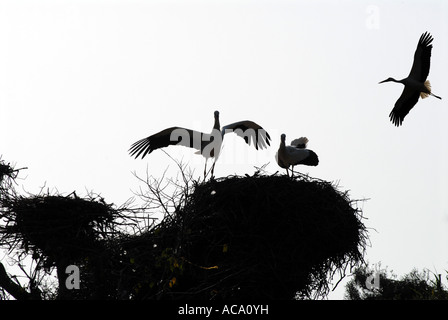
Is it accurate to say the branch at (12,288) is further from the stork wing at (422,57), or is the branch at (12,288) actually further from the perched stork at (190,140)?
the stork wing at (422,57)

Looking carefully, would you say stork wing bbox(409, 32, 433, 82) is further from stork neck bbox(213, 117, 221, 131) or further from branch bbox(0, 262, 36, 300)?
branch bbox(0, 262, 36, 300)

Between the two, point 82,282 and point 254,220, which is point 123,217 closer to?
point 82,282

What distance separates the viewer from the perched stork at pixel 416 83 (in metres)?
13.9

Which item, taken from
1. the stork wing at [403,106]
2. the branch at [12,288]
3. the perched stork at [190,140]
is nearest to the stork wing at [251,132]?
the perched stork at [190,140]

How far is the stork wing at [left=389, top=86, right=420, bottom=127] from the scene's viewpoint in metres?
14.7

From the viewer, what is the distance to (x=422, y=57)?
45.8ft

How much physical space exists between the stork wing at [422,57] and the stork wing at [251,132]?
3176 mm

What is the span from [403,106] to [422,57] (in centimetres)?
119

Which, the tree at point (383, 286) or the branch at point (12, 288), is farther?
the tree at point (383, 286)

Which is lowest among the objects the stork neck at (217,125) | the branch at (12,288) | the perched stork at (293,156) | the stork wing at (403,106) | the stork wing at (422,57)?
the branch at (12,288)

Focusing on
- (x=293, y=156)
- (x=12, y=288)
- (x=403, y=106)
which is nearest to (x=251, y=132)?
(x=293, y=156)

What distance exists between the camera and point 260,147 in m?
15.1
